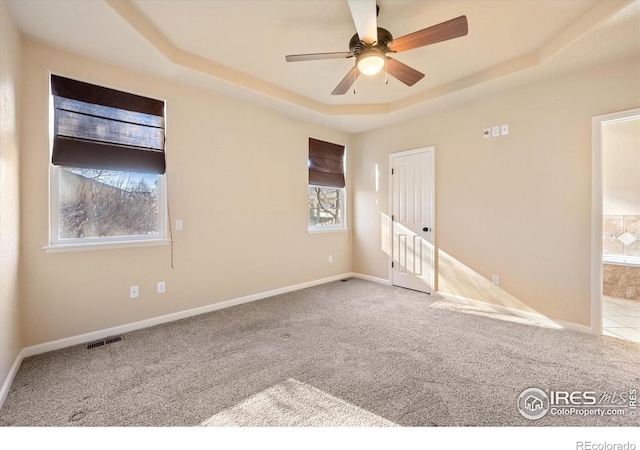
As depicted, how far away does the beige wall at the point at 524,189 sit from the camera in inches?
113

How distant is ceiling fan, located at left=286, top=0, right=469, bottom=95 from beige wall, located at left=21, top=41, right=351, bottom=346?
1.63 meters

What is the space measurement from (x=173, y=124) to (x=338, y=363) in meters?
3.04

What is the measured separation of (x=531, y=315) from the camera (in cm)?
322

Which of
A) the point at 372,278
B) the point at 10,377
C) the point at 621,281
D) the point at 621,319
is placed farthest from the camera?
the point at 372,278

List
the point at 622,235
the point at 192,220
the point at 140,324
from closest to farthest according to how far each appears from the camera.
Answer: the point at 140,324 < the point at 192,220 < the point at 622,235

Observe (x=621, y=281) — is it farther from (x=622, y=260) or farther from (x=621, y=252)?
(x=621, y=252)

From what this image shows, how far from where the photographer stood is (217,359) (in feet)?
7.64

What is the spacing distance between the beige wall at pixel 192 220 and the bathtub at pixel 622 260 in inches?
159

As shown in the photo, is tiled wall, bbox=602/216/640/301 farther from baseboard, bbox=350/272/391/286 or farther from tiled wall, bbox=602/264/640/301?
baseboard, bbox=350/272/391/286

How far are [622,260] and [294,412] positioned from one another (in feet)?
16.7

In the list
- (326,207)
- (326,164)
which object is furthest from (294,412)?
(326,164)

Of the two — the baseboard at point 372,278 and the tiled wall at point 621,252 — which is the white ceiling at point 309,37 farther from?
the baseboard at point 372,278

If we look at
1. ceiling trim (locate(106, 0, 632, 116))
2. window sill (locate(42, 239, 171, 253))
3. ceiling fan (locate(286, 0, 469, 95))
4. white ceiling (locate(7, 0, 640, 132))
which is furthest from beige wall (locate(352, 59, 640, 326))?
window sill (locate(42, 239, 171, 253))

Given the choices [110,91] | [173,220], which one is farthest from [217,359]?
[110,91]
